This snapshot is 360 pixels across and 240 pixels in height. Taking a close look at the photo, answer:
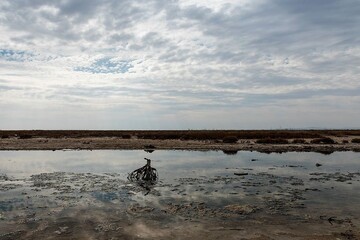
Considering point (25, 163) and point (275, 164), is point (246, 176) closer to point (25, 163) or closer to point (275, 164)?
point (275, 164)

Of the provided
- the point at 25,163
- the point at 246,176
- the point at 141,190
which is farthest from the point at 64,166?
the point at 246,176

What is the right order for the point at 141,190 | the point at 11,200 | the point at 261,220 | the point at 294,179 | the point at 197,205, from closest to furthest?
the point at 261,220 < the point at 197,205 < the point at 11,200 < the point at 141,190 < the point at 294,179

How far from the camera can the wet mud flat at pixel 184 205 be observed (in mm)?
12805

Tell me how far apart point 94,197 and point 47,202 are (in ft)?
8.08

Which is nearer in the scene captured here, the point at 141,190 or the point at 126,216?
the point at 126,216

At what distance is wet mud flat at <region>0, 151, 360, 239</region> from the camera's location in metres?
12.8

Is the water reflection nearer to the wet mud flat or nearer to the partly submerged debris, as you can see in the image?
the partly submerged debris

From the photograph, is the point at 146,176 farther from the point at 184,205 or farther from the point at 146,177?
the point at 184,205

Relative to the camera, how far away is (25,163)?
34500mm

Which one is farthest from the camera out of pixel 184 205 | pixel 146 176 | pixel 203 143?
pixel 203 143

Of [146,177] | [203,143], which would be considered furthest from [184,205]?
[203,143]

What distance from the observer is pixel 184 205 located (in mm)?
16812

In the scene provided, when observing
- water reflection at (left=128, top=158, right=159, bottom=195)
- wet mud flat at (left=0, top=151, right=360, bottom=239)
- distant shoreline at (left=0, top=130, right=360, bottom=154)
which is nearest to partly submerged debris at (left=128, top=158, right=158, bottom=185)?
water reflection at (left=128, top=158, right=159, bottom=195)

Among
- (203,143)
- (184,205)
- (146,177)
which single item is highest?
(203,143)
